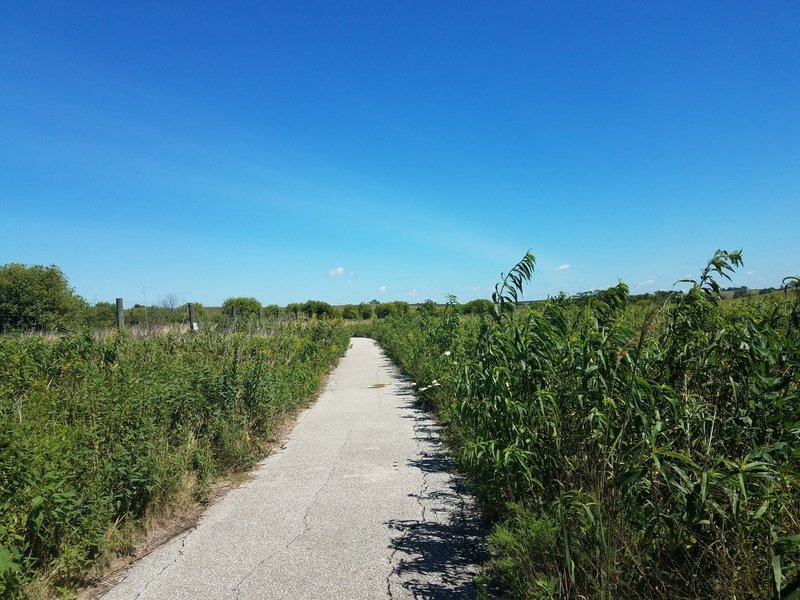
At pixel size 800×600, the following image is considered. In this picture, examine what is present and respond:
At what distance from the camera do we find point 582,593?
2.79m

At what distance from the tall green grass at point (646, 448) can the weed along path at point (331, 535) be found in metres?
0.64

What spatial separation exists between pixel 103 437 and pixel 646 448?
433cm

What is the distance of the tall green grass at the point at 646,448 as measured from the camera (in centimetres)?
221

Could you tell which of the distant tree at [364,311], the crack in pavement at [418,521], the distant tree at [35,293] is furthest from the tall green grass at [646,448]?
the distant tree at [364,311]

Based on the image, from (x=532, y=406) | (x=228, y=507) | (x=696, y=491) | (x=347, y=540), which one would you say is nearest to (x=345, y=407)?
(x=228, y=507)

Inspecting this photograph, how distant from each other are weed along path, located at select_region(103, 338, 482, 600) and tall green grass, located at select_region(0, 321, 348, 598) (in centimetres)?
48

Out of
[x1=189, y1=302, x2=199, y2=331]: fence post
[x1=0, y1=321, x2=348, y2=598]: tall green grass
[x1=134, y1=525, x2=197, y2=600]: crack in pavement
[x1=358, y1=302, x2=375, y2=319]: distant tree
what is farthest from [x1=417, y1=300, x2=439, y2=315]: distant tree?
[x1=358, y1=302, x2=375, y2=319]: distant tree

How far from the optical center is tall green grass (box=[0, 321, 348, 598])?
3.36 metres

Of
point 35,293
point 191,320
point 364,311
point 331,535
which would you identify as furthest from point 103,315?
point 364,311

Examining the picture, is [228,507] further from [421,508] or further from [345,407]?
[345,407]

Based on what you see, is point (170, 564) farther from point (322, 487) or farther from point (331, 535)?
point (322, 487)

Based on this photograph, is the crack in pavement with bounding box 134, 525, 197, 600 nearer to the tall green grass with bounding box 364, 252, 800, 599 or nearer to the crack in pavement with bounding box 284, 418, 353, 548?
the crack in pavement with bounding box 284, 418, 353, 548

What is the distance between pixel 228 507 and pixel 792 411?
528 centimetres

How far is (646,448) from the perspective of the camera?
9.26 ft
